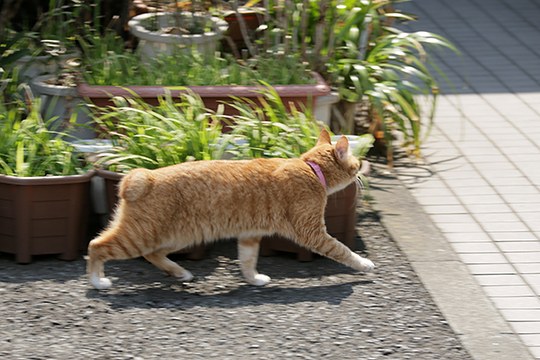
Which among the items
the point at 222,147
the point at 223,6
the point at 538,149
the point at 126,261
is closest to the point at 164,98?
the point at 222,147

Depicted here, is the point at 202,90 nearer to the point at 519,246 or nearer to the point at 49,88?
the point at 49,88

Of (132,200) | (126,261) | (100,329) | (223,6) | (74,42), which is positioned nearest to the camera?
(100,329)

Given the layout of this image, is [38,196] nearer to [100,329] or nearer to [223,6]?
[100,329]

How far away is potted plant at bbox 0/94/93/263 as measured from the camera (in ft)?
17.6

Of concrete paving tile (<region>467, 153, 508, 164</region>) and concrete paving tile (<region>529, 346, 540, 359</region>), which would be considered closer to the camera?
concrete paving tile (<region>529, 346, 540, 359</region>)

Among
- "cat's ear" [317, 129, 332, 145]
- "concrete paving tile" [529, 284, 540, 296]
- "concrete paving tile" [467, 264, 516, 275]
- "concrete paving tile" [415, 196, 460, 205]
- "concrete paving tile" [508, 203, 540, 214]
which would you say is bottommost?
"concrete paving tile" [529, 284, 540, 296]

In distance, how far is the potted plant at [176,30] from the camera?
23.7 feet

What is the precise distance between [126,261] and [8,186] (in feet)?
2.49

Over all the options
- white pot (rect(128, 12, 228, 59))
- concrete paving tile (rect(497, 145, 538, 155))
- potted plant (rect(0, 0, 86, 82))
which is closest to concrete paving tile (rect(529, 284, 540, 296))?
concrete paving tile (rect(497, 145, 538, 155))

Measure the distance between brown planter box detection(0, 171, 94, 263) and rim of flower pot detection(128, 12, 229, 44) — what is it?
196 cm

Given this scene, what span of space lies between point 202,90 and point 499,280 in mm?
2257

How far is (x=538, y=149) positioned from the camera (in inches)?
298

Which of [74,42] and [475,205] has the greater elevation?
[74,42]

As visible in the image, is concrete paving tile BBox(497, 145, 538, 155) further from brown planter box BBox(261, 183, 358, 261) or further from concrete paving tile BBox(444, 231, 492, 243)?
brown planter box BBox(261, 183, 358, 261)
